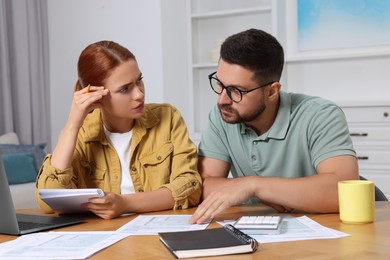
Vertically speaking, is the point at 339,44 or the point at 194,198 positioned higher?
the point at 339,44

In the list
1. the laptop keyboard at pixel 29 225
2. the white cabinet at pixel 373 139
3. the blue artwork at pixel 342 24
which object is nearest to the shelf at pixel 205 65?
the blue artwork at pixel 342 24

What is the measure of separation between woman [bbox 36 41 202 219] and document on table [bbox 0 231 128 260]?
1.18 ft

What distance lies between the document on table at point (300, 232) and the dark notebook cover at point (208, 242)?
0.07 metres

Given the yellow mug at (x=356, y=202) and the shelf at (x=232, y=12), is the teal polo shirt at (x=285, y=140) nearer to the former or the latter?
the yellow mug at (x=356, y=202)

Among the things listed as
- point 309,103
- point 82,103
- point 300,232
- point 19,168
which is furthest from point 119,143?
point 19,168

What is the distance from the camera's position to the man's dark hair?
6.43ft

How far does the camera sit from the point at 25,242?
4.96 feet

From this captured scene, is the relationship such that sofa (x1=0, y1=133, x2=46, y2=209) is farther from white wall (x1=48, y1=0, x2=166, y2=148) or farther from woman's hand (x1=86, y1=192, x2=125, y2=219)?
woman's hand (x1=86, y1=192, x2=125, y2=219)

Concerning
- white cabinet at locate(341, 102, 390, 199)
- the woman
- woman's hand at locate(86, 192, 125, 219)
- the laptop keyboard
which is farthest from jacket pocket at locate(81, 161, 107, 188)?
white cabinet at locate(341, 102, 390, 199)

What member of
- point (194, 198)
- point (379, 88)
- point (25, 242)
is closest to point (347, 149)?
point (194, 198)

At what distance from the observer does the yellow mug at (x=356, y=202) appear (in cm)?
160

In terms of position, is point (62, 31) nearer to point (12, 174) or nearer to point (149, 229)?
point (12, 174)

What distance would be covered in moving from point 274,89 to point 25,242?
2.98ft

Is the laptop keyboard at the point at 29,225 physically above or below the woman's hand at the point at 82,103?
Answer: below
